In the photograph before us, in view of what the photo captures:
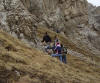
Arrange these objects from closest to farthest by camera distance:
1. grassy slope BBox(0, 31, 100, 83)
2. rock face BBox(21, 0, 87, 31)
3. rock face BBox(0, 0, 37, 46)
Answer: grassy slope BBox(0, 31, 100, 83) < rock face BBox(0, 0, 37, 46) < rock face BBox(21, 0, 87, 31)

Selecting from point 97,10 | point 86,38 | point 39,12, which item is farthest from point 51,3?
point 97,10

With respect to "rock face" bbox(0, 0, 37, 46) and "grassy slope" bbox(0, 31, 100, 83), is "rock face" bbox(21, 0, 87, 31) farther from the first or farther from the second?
"grassy slope" bbox(0, 31, 100, 83)

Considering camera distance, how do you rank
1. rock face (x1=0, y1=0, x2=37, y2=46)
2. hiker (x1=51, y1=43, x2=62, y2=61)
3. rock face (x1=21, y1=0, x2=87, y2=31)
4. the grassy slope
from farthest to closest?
rock face (x1=21, y1=0, x2=87, y2=31) < rock face (x1=0, y1=0, x2=37, y2=46) < hiker (x1=51, y1=43, x2=62, y2=61) < the grassy slope

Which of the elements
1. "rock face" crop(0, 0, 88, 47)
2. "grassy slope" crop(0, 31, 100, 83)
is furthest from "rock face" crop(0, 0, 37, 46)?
"grassy slope" crop(0, 31, 100, 83)

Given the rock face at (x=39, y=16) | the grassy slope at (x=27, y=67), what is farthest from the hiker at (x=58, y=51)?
the rock face at (x=39, y=16)

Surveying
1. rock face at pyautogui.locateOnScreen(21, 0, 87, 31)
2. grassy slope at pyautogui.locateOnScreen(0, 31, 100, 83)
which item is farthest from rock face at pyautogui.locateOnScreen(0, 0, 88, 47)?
grassy slope at pyautogui.locateOnScreen(0, 31, 100, 83)

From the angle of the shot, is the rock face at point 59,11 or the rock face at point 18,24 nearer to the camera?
the rock face at point 18,24

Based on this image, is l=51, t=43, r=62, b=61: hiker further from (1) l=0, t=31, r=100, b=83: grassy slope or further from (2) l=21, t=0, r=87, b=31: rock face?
(2) l=21, t=0, r=87, b=31: rock face

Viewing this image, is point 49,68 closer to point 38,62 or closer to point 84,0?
point 38,62

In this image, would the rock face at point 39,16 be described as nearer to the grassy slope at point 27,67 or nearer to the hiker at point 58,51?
the hiker at point 58,51

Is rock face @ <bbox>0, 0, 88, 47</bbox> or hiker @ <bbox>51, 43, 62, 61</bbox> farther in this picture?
rock face @ <bbox>0, 0, 88, 47</bbox>

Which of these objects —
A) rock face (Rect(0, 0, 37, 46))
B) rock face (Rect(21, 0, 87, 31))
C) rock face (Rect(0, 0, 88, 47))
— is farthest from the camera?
rock face (Rect(21, 0, 87, 31))

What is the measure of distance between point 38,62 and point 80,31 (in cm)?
5213

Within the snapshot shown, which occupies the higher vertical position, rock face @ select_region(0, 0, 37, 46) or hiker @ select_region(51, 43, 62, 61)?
rock face @ select_region(0, 0, 37, 46)
